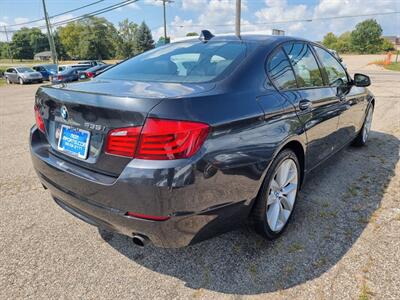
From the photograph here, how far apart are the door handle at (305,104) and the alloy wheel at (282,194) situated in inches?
18.1

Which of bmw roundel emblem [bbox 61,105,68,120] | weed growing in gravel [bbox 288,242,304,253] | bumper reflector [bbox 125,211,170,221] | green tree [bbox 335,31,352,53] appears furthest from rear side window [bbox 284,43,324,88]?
green tree [bbox 335,31,352,53]

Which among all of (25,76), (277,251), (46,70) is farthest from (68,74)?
(277,251)

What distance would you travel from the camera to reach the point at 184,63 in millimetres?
2516

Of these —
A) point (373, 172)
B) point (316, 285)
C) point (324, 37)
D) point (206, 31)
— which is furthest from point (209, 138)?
point (324, 37)

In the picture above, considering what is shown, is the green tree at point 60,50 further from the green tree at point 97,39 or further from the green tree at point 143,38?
the green tree at point 143,38

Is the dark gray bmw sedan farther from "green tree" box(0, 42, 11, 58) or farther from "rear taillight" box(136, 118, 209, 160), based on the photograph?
"green tree" box(0, 42, 11, 58)

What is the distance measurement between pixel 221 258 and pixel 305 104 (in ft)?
4.73

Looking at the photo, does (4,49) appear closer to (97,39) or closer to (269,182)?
(97,39)

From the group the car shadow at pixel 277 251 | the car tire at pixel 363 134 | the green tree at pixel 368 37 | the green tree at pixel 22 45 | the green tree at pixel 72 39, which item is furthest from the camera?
the green tree at pixel 22 45

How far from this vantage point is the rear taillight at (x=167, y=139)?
1.59m

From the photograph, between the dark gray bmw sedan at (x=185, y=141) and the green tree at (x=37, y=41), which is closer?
the dark gray bmw sedan at (x=185, y=141)

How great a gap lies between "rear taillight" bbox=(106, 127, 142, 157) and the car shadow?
97 centimetres

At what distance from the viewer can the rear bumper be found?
160 centimetres

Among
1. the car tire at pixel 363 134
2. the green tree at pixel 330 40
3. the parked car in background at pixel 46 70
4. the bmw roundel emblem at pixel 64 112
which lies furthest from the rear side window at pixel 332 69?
the green tree at pixel 330 40
